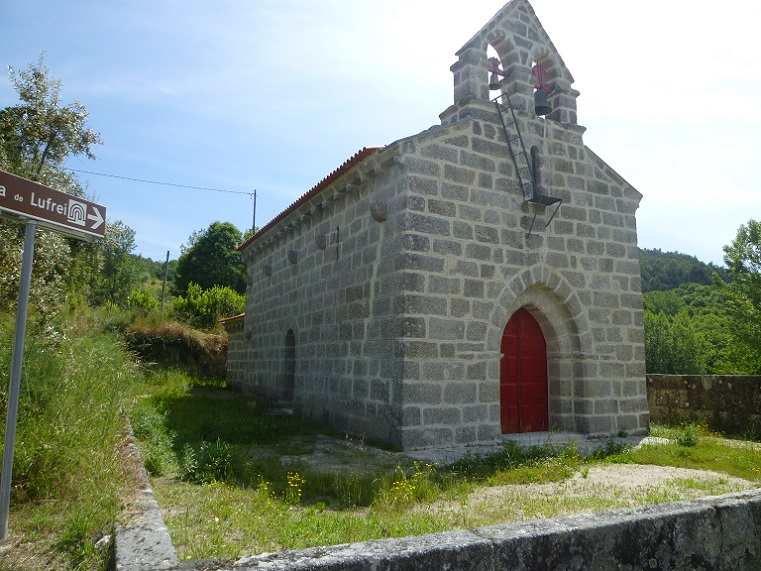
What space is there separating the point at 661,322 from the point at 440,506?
36.7m

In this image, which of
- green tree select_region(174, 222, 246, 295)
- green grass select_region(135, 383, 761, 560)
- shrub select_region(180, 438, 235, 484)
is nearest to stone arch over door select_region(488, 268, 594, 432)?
green grass select_region(135, 383, 761, 560)

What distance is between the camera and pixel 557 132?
8.61 meters

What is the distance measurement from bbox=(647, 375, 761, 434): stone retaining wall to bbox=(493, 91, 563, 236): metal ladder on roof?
14.6ft

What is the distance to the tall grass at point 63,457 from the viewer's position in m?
3.08

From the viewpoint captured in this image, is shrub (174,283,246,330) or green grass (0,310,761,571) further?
shrub (174,283,246,330)

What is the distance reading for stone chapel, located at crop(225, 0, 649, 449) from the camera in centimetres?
696

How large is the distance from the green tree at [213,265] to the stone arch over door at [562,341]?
28.4 meters

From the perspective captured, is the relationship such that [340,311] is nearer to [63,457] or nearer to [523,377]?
[523,377]

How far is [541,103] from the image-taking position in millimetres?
8594

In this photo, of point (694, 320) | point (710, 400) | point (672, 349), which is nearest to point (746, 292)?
point (672, 349)

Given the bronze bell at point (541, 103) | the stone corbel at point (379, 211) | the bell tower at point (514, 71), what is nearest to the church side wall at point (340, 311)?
the stone corbel at point (379, 211)

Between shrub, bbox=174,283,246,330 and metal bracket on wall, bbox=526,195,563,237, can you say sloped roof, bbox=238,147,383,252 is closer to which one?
metal bracket on wall, bbox=526,195,563,237

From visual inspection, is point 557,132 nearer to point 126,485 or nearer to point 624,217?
point 624,217

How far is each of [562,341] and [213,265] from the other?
98.1ft
